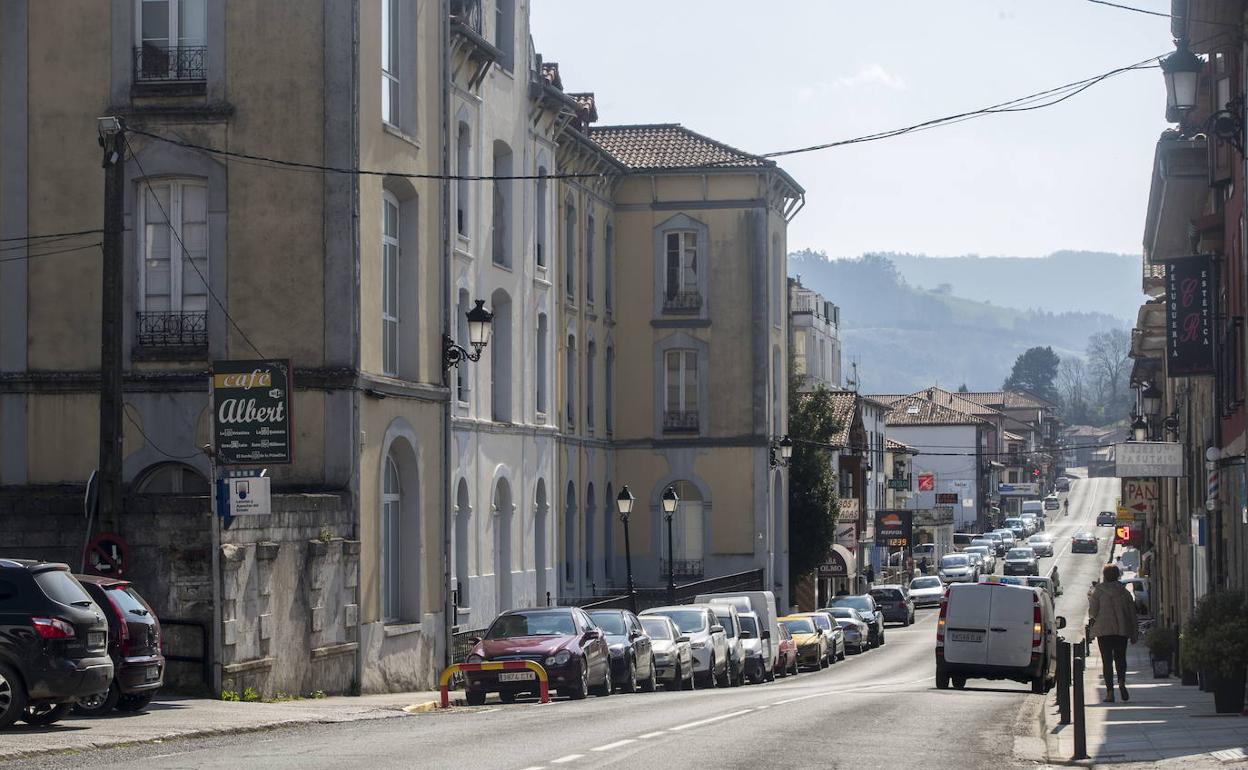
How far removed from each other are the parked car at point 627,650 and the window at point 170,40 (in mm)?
10769

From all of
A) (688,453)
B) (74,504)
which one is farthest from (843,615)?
(74,504)

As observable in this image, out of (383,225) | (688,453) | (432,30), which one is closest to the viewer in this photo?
(383,225)

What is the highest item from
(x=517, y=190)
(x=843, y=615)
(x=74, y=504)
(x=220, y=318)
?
(x=517, y=190)

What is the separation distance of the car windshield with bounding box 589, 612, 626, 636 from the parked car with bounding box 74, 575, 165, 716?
11296 millimetres

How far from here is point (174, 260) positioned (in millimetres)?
29312

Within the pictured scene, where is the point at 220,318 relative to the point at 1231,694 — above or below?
above

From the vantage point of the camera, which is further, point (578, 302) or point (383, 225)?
point (578, 302)

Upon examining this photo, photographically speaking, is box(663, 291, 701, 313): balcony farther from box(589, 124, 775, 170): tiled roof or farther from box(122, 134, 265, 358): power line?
box(122, 134, 265, 358): power line

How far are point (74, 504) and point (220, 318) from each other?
5.78 metres

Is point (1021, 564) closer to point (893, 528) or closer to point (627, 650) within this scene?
point (893, 528)

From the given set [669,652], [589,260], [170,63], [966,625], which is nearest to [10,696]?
[170,63]

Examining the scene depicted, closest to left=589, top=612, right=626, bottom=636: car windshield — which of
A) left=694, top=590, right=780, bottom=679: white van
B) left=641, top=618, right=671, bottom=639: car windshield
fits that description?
left=641, top=618, right=671, bottom=639: car windshield

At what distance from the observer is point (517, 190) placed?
4253 cm

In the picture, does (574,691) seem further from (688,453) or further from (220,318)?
(688,453)
